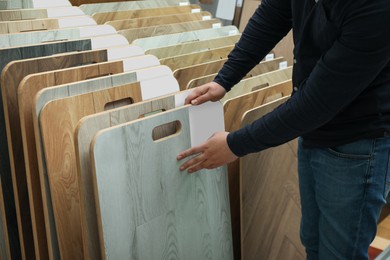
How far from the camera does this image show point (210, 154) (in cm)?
107

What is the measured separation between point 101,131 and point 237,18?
2.38m

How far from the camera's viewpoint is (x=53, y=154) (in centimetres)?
107

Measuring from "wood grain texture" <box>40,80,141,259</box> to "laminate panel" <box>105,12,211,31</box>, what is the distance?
29.2 inches

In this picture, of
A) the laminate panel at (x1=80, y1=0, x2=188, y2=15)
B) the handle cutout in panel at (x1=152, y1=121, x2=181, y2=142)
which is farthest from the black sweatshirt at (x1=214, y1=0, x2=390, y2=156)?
the laminate panel at (x1=80, y1=0, x2=188, y2=15)

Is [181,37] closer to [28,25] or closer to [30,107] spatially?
[28,25]

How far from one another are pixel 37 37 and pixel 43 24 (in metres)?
0.14

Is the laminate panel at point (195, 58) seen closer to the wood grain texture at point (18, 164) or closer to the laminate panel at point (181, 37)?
the laminate panel at point (181, 37)

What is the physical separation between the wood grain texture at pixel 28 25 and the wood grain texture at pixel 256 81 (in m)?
0.60

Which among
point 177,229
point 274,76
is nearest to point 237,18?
point 274,76

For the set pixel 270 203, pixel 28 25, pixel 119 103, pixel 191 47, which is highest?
pixel 28 25

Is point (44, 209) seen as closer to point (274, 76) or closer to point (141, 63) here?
point (141, 63)

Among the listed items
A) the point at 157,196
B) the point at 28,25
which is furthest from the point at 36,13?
the point at 157,196

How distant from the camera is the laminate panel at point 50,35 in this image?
1.30m

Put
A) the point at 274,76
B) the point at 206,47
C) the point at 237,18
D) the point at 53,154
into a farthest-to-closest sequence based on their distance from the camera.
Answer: the point at 237,18
the point at 206,47
the point at 274,76
the point at 53,154
